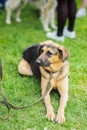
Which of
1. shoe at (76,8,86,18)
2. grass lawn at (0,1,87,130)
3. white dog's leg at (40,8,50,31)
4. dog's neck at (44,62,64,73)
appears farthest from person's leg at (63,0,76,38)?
dog's neck at (44,62,64,73)

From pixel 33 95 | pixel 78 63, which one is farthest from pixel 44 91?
pixel 78 63

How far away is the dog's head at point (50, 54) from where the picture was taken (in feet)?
15.0

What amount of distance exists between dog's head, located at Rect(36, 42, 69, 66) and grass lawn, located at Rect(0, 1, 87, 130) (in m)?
0.52

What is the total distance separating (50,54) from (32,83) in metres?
0.73

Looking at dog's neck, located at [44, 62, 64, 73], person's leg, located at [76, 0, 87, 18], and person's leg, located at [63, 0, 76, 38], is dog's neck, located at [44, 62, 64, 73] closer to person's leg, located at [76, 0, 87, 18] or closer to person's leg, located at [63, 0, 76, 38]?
person's leg, located at [63, 0, 76, 38]

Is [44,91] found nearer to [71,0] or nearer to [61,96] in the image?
[61,96]

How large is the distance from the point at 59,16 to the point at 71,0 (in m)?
0.40

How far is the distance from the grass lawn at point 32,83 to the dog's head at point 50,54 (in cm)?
52

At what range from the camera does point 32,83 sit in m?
5.15

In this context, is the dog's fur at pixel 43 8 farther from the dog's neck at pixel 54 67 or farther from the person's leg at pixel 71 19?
the dog's neck at pixel 54 67

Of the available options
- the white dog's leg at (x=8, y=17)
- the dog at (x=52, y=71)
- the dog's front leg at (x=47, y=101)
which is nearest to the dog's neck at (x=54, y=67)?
the dog at (x=52, y=71)

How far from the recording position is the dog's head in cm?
457

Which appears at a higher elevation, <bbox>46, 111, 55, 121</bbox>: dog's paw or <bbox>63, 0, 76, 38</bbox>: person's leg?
<bbox>63, 0, 76, 38</bbox>: person's leg

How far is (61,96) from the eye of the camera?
4.67m
